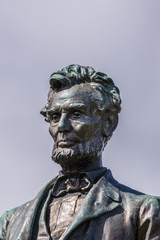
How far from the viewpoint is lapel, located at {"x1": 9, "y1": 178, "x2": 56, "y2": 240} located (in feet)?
62.3

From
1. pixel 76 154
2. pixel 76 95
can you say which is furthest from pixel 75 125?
pixel 76 95

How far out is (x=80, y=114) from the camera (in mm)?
19641

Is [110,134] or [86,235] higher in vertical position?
[110,134]

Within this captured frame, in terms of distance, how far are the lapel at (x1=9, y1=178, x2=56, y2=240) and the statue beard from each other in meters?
0.59

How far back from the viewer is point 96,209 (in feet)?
61.8

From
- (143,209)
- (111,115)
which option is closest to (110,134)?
(111,115)

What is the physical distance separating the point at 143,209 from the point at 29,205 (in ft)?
5.99

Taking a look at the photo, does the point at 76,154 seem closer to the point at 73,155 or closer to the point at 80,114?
the point at 73,155

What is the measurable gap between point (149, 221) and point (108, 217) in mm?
607

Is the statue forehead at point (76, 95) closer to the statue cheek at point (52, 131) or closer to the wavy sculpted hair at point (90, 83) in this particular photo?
the wavy sculpted hair at point (90, 83)

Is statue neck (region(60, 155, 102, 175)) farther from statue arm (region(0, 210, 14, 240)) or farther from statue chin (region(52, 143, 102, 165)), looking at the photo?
statue arm (region(0, 210, 14, 240))

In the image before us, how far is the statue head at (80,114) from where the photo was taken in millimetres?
19453

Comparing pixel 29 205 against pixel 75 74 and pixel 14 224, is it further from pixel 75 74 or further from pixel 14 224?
pixel 75 74

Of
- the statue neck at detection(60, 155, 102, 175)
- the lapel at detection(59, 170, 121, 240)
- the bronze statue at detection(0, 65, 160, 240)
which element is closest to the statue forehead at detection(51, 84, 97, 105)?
the bronze statue at detection(0, 65, 160, 240)
